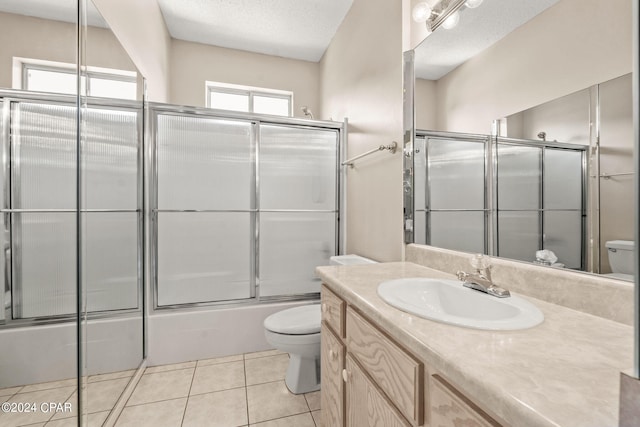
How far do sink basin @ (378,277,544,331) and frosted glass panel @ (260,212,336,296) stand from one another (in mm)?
1397

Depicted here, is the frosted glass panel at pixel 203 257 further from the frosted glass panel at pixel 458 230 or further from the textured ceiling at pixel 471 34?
the textured ceiling at pixel 471 34

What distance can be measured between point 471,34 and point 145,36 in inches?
88.3

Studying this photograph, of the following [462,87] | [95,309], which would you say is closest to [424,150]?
[462,87]

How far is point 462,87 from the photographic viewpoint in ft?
4.07

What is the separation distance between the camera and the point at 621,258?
2.32 ft

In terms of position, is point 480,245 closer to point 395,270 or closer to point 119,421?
point 395,270

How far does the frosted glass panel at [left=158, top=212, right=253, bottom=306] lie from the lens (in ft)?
6.77

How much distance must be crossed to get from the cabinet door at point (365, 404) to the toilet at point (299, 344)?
2.16 ft

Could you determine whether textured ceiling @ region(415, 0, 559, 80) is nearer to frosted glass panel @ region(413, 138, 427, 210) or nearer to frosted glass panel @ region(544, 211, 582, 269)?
frosted glass panel @ region(413, 138, 427, 210)

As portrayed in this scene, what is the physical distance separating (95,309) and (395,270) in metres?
1.49

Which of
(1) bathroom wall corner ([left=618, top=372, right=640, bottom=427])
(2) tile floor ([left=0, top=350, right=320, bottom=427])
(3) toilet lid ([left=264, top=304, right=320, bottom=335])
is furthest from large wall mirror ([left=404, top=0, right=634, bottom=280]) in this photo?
(2) tile floor ([left=0, top=350, right=320, bottom=427])

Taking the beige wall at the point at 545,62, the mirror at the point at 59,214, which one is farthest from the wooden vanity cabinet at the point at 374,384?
the mirror at the point at 59,214

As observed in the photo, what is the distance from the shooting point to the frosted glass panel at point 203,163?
2.06 metres

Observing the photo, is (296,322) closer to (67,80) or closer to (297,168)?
(297,168)
